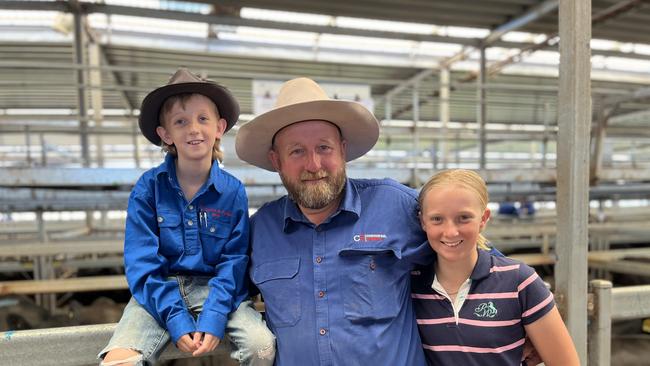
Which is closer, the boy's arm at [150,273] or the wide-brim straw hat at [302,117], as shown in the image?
the boy's arm at [150,273]

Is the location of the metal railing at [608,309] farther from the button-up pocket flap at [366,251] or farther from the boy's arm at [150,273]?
the boy's arm at [150,273]

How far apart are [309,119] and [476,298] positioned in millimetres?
822

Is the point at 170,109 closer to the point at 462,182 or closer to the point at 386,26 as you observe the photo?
the point at 462,182

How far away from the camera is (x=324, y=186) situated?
57.1 inches

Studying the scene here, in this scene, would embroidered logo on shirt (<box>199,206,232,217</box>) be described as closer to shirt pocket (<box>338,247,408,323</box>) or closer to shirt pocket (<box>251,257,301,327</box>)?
shirt pocket (<box>251,257,301,327</box>)

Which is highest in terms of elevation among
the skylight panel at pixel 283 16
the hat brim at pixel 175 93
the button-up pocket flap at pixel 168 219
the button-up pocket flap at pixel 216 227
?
the skylight panel at pixel 283 16

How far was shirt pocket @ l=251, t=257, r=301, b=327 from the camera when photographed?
4.42 feet

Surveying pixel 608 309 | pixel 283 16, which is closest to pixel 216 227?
pixel 608 309

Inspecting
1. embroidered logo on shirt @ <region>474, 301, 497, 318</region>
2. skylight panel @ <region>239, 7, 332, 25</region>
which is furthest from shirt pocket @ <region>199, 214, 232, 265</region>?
skylight panel @ <region>239, 7, 332, 25</region>

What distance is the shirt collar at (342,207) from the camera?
145 centimetres

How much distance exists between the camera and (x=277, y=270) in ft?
4.60

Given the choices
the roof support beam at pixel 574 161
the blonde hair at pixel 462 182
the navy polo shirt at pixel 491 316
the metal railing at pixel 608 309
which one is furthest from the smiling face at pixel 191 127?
the metal railing at pixel 608 309

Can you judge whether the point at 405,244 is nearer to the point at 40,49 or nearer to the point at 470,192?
the point at 470,192

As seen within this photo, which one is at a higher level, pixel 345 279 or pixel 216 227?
pixel 216 227
